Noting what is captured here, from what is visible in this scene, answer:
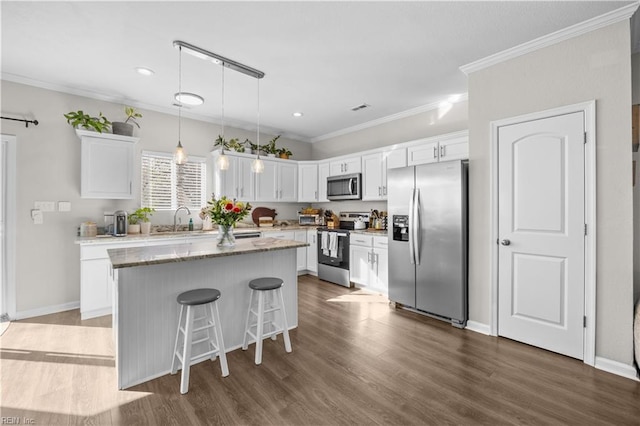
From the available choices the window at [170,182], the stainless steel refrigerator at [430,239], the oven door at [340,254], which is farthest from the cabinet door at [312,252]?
the window at [170,182]

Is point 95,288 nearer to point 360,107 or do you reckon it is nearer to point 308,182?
point 308,182

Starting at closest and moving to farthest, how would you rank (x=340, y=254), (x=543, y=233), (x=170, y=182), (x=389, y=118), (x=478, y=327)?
(x=543, y=233) → (x=478, y=327) → (x=170, y=182) → (x=340, y=254) → (x=389, y=118)

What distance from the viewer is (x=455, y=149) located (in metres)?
3.84

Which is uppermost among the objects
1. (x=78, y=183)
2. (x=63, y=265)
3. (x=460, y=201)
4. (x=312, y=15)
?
(x=312, y=15)

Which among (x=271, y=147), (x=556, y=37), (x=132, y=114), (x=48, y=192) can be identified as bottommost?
(x=48, y=192)

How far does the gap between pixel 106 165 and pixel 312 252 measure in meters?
3.41

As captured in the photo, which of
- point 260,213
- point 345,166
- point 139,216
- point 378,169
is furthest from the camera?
point 260,213

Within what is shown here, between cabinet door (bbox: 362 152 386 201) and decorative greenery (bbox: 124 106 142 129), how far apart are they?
341 cm

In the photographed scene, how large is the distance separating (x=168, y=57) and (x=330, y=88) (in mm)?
1864

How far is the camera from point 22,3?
7.32 feet

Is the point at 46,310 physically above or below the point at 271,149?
below

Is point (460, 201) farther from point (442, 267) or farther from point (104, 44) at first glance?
point (104, 44)

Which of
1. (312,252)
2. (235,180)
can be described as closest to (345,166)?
(312,252)

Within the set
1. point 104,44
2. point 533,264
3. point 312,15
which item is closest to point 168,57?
point 104,44
